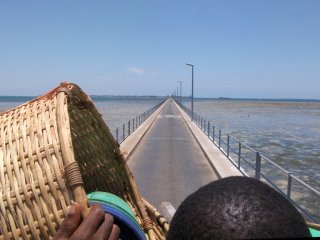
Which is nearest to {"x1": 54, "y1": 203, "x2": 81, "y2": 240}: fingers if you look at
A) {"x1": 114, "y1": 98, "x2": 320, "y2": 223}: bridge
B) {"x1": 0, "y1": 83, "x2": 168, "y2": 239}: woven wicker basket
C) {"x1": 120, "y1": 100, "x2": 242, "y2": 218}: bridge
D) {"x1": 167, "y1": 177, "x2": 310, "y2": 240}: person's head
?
{"x1": 0, "y1": 83, "x2": 168, "y2": 239}: woven wicker basket

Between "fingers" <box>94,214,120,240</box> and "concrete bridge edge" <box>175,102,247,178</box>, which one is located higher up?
"fingers" <box>94,214,120,240</box>

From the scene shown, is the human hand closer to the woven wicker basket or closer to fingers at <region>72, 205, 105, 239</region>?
fingers at <region>72, 205, 105, 239</region>

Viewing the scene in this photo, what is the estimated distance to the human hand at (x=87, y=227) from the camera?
1390 millimetres

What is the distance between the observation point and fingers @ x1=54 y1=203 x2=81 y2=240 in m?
1.40

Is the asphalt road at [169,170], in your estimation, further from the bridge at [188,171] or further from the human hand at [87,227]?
the human hand at [87,227]

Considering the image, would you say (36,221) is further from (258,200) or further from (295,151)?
(295,151)

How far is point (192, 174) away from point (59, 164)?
10.2 meters

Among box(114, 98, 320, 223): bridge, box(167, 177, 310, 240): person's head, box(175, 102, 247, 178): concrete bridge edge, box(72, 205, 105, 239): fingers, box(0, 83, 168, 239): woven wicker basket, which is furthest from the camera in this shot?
box(175, 102, 247, 178): concrete bridge edge

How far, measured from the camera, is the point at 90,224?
56.6 inches

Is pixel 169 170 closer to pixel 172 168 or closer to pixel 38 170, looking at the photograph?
pixel 172 168

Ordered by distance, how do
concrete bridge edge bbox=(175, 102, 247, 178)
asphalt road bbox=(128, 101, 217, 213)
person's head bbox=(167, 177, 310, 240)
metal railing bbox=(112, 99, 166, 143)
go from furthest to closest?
metal railing bbox=(112, 99, 166, 143)
concrete bridge edge bbox=(175, 102, 247, 178)
asphalt road bbox=(128, 101, 217, 213)
person's head bbox=(167, 177, 310, 240)

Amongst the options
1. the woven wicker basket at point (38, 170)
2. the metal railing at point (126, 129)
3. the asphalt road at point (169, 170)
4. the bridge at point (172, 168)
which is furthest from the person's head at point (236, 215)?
the metal railing at point (126, 129)

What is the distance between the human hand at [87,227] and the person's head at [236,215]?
33cm

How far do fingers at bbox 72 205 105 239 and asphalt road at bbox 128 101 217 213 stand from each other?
697cm
